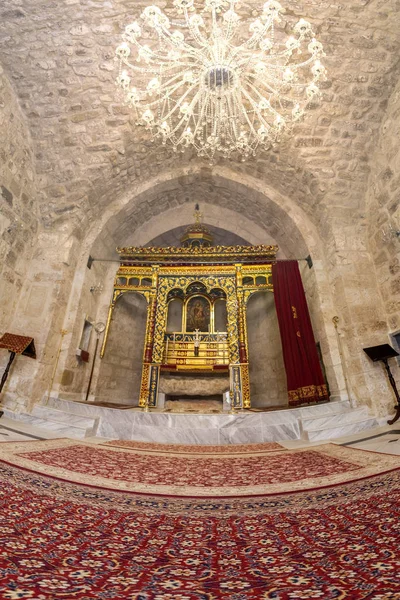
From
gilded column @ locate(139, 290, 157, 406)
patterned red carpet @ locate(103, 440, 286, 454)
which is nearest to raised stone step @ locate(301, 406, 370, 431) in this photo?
patterned red carpet @ locate(103, 440, 286, 454)

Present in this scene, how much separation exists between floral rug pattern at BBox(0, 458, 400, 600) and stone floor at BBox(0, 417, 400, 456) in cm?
161

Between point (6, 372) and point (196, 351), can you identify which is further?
point (196, 351)

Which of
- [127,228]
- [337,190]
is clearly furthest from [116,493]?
[127,228]

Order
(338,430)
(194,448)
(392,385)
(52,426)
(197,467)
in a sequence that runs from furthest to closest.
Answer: (392,385) < (52,426) < (338,430) < (194,448) < (197,467)

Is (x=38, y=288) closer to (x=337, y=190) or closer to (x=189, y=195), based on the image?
(x=189, y=195)

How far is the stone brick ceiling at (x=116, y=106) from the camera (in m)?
5.29

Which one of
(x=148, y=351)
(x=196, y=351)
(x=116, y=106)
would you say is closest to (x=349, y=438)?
(x=196, y=351)

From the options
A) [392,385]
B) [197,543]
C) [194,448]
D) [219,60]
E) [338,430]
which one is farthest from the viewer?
[392,385]

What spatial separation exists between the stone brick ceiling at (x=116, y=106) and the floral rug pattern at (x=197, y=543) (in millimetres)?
6573

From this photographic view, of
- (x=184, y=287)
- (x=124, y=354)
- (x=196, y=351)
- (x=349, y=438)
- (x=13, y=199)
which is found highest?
(x=13, y=199)

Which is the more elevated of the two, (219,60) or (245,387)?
(219,60)

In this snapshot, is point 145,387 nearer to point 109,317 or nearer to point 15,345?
point 109,317

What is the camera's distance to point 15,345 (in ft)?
18.5

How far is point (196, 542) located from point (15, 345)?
5.52 meters
